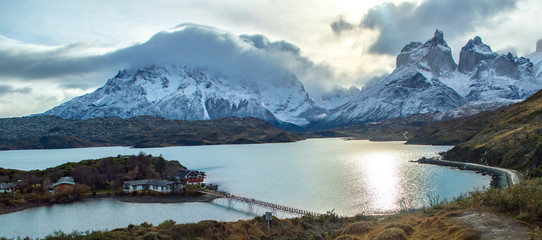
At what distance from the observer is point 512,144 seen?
78125 mm

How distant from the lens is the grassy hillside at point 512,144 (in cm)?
6662

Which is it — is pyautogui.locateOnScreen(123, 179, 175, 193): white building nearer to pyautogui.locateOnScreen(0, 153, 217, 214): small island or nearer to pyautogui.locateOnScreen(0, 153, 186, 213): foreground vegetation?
pyautogui.locateOnScreen(0, 153, 217, 214): small island

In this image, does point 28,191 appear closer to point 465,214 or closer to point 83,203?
point 83,203

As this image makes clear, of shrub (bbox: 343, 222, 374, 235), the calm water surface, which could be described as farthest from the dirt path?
the calm water surface

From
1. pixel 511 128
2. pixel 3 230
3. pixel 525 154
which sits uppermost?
pixel 511 128

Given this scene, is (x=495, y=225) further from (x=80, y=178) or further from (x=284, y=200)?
(x=80, y=178)

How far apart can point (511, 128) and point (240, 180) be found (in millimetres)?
75545

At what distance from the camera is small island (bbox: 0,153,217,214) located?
200 ft

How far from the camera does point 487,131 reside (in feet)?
349

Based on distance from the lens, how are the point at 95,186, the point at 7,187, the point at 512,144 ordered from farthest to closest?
the point at 512,144
the point at 95,186
the point at 7,187

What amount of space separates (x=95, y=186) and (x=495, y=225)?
76608mm

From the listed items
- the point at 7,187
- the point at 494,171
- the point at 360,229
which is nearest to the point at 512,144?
the point at 494,171

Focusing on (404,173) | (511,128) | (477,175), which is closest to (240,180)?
(404,173)

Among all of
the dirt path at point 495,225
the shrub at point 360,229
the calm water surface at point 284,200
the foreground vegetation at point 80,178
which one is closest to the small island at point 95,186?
the foreground vegetation at point 80,178
